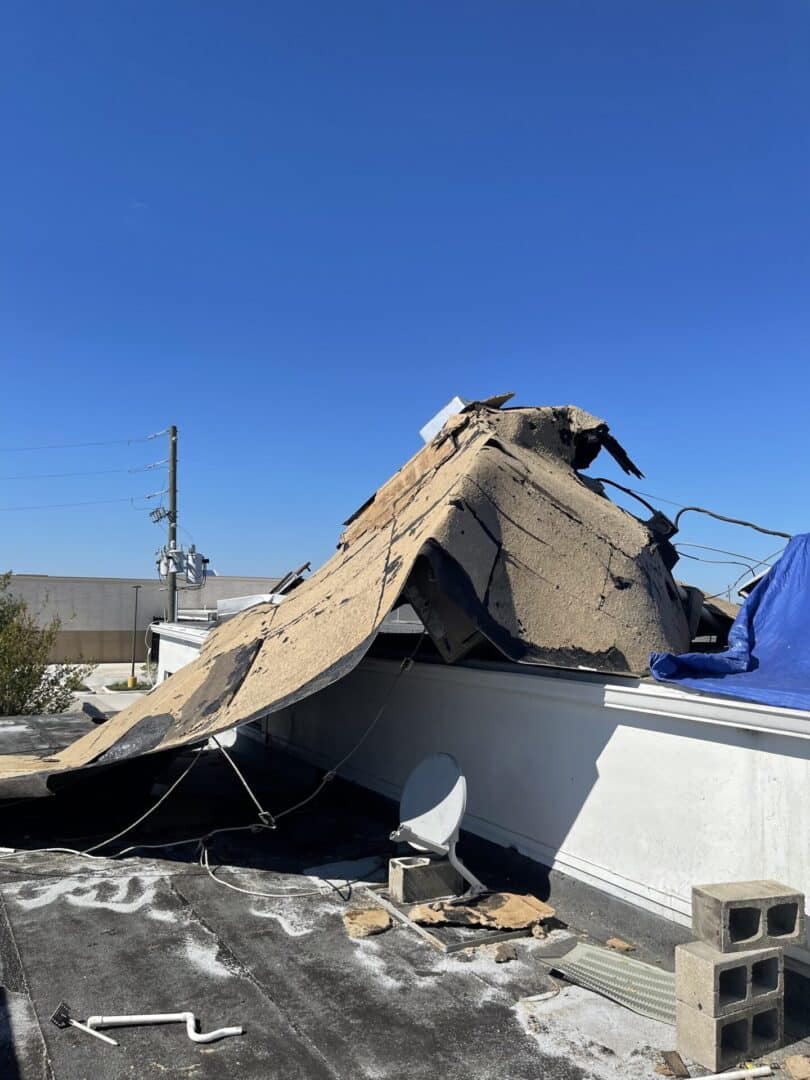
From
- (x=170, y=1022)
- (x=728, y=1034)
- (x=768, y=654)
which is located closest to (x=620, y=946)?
(x=728, y=1034)

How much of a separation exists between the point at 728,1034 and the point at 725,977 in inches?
10.0

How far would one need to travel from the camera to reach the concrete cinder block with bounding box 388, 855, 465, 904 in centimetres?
581

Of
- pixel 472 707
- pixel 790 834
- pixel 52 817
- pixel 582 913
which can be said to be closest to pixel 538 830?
pixel 582 913

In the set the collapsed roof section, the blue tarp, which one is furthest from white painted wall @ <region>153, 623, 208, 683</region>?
the blue tarp

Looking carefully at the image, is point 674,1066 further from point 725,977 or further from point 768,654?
point 768,654

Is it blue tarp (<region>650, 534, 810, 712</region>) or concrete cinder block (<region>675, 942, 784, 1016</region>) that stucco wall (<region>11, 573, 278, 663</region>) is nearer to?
blue tarp (<region>650, 534, 810, 712</region>)

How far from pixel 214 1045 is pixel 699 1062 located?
7.54 feet

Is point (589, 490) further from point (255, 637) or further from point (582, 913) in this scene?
point (582, 913)

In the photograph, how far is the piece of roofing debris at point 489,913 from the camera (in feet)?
17.8

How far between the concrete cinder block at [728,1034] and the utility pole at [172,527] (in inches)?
883

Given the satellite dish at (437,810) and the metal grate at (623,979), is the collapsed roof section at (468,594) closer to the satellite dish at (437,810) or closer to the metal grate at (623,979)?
the satellite dish at (437,810)

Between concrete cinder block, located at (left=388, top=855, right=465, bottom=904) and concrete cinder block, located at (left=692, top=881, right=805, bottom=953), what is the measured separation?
2285 mm

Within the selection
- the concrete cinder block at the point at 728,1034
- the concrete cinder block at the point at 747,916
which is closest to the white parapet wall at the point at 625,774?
the concrete cinder block at the point at 747,916

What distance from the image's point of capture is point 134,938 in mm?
5145
